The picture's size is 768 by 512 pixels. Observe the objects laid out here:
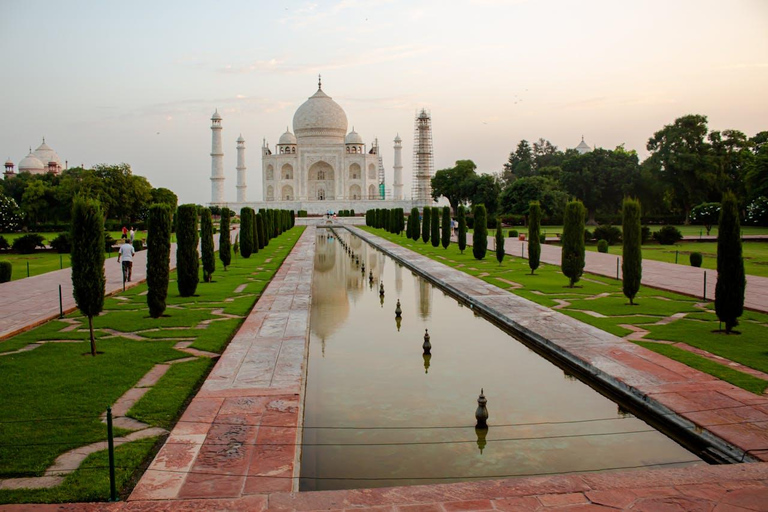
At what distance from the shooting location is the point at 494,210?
42438 mm

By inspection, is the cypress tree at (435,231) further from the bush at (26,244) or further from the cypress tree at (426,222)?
the bush at (26,244)

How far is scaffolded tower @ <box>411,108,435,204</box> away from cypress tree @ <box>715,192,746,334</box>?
48376mm

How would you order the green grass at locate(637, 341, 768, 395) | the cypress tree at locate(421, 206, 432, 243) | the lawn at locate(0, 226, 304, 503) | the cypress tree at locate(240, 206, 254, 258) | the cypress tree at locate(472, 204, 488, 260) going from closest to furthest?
1. the lawn at locate(0, 226, 304, 503)
2. the green grass at locate(637, 341, 768, 395)
3. the cypress tree at locate(472, 204, 488, 260)
4. the cypress tree at locate(240, 206, 254, 258)
5. the cypress tree at locate(421, 206, 432, 243)

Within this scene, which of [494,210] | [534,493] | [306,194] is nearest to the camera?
[534,493]

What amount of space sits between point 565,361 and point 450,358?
43.5 inches

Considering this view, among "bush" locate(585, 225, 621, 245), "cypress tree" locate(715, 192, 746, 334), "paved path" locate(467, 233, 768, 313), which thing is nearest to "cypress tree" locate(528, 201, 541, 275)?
"paved path" locate(467, 233, 768, 313)

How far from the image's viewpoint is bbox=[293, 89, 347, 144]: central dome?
55406mm

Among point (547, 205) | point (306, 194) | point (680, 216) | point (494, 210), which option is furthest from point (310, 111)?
point (680, 216)

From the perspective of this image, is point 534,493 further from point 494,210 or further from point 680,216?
point 494,210

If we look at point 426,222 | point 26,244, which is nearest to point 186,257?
point 26,244

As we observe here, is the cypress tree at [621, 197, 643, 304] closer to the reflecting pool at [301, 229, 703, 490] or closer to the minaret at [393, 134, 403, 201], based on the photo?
the reflecting pool at [301, 229, 703, 490]

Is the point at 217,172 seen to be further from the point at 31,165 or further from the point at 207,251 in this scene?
the point at 207,251

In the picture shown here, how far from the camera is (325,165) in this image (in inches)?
2215

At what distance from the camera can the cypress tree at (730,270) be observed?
6.82m
